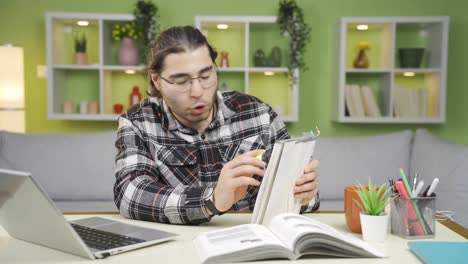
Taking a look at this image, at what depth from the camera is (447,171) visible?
98.5 inches

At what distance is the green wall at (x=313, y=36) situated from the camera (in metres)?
3.83

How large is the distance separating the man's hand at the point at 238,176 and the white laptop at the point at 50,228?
0.55ft

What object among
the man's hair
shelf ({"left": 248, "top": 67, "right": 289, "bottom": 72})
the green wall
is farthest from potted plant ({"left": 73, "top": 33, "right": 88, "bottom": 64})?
the man's hair

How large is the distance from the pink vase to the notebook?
9.84ft

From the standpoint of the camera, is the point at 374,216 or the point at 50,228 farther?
the point at 374,216

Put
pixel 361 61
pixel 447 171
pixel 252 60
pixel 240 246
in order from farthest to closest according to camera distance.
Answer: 1. pixel 252 60
2. pixel 361 61
3. pixel 447 171
4. pixel 240 246

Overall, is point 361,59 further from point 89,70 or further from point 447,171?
point 89,70

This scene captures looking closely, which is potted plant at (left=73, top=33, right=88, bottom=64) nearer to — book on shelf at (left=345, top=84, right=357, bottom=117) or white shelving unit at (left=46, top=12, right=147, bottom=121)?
white shelving unit at (left=46, top=12, right=147, bottom=121)

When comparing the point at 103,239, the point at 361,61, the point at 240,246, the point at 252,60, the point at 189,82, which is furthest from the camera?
the point at 252,60

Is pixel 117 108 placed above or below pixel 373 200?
above

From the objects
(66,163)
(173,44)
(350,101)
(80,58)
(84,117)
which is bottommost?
(66,163)

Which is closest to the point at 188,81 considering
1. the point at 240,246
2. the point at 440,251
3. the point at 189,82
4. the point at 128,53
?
the point at 189,82

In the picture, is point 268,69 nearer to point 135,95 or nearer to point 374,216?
point 135,95

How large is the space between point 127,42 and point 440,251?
3.10 metres
